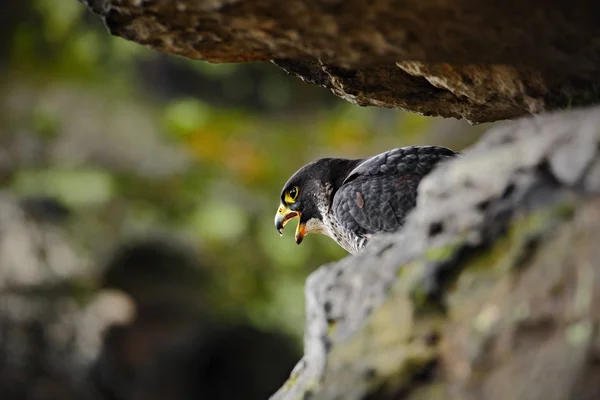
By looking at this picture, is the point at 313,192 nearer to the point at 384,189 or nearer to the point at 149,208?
the point at 384,189

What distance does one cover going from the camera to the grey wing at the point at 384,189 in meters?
3.52

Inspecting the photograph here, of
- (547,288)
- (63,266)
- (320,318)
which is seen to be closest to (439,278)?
(547,288)

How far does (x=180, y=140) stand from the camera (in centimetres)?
1066

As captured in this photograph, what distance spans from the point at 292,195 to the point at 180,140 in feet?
21.5

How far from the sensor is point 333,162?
14.0 feet

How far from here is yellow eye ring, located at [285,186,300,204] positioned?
14.2ft

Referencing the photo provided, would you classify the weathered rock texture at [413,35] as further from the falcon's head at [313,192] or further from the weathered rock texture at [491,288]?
the falcon's head at [313,192]

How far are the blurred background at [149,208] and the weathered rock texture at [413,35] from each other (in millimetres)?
6064

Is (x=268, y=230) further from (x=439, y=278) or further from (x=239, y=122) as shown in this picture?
(x=439, y=278)

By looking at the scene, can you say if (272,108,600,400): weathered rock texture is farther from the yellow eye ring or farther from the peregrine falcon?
the yellow eye ring

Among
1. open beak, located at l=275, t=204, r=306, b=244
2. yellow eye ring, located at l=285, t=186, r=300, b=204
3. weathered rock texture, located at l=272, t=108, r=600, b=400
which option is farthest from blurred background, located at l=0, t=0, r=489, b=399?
weathered rock texture, located at l=272, t=108, r=600, b=400

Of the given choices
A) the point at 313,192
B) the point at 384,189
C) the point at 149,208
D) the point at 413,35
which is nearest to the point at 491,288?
the point at 413,35

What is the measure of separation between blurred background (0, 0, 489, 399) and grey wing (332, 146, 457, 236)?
511 cm

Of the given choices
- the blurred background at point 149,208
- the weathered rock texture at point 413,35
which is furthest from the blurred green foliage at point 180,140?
the weathered rock texture at point 413,35
